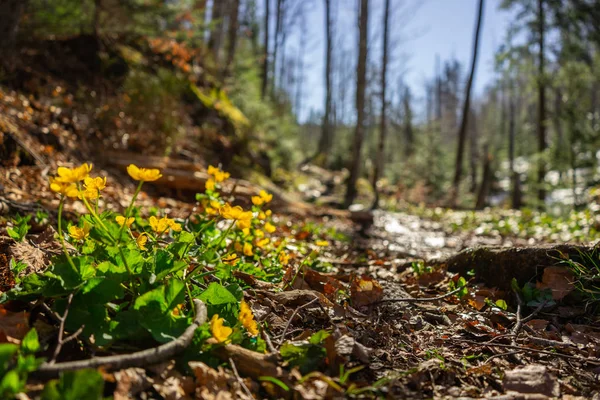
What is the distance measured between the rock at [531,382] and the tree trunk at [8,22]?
19.6 ft

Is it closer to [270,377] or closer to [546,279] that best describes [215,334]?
[270,377]

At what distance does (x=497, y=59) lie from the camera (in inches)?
528

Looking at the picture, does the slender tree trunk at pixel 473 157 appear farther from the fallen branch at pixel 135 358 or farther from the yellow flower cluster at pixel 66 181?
the yellow flower cluster at pixel 66 181

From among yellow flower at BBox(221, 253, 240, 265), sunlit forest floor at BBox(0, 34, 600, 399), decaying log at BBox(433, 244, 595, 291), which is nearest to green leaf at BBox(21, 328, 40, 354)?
sunlit forest floor at BBox(0, 34, 600, 399)

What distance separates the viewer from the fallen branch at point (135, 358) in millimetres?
1176

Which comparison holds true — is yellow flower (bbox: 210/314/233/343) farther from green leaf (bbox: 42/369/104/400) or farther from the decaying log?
the decaying log

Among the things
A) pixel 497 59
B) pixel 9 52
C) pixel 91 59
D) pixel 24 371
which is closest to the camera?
pixel 24 371

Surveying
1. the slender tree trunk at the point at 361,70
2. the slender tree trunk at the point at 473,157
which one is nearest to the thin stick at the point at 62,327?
the slender tree trunk at the point at 361,70

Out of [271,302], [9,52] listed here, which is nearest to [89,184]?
[271,302]

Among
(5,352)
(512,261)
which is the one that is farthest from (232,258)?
(512,261)

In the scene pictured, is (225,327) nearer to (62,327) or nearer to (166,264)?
(166,264)

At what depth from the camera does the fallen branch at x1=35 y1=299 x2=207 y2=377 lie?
1176mm

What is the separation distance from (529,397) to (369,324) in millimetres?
798

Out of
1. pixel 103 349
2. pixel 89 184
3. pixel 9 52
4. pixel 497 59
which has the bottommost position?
pixel 103 349
